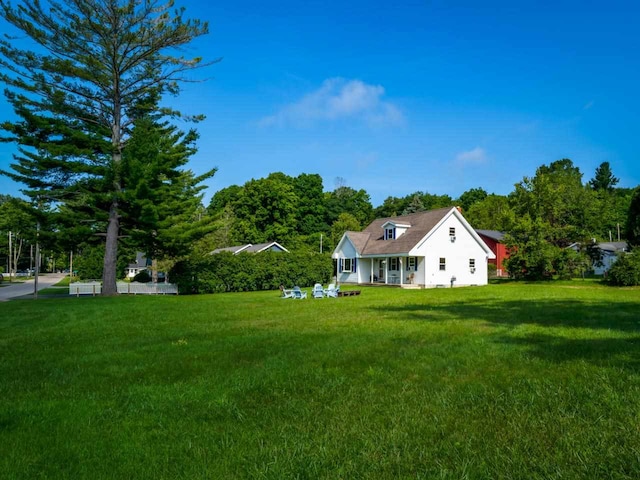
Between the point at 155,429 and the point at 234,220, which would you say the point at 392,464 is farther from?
the point at 234,220

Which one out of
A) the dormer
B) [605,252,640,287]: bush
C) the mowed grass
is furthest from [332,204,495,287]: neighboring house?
the mowed grass

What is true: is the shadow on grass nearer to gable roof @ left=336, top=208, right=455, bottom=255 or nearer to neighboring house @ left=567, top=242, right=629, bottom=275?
gable roof @ left=336, top=208, right=455, bottom=255

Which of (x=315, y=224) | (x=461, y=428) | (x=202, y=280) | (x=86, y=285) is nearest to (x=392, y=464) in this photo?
(x=461, y=428)

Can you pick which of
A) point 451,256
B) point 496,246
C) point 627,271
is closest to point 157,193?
point 451,256

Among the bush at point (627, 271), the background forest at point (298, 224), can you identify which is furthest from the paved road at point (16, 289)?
the bush at point (627, 271)

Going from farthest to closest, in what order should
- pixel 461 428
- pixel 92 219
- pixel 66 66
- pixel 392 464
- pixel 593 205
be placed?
1. pixel 593 205
2. pixel 92 219
3. pixel 66 66
4. pixel 461 428
5. pixel 392 464

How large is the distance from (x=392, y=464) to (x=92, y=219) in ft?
90.5

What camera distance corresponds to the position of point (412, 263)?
35.5m

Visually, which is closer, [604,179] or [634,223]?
[634,223]

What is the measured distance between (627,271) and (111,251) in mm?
32770

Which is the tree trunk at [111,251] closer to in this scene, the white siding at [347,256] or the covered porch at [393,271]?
the white siding at [347,256]

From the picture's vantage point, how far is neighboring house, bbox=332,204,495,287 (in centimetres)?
3462

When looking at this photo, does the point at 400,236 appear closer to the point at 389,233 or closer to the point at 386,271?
the point at 389,233

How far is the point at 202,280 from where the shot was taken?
29.5 metres
